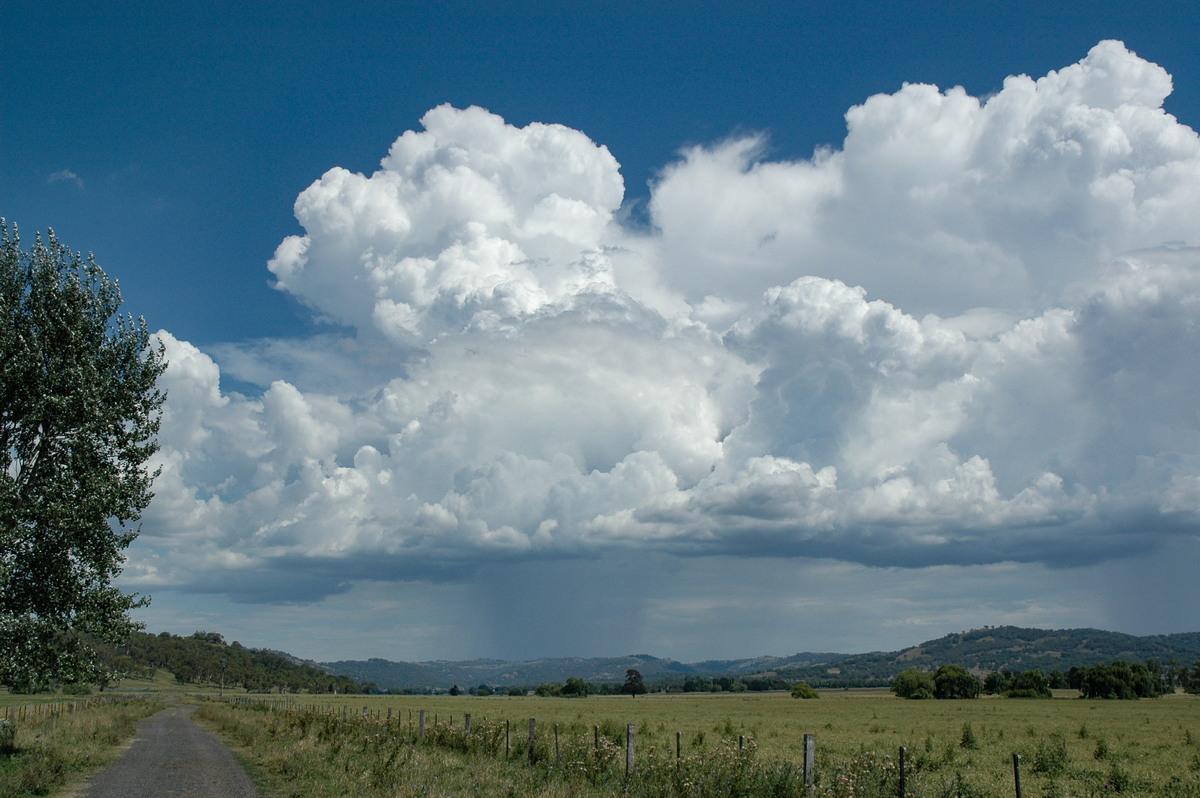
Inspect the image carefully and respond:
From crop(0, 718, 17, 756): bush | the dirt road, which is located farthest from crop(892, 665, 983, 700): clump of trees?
crop(0, 718, 17, 756): bush

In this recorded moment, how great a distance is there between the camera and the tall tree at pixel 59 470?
22.9m

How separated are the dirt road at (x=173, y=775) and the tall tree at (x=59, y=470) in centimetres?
384

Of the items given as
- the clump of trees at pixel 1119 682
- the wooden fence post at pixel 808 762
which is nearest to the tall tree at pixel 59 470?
the wooden fence post at pixel 808 762

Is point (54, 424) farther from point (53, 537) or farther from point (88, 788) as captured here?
point (88, 788)

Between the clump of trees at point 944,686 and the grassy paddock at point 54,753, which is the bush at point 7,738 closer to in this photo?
the grassy paddock at point 54,753

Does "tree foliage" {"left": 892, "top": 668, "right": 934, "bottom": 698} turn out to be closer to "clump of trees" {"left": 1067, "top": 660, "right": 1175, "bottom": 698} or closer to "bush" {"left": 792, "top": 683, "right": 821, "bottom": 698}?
"bush" {"left": 792, "top": 683, "right": 821, "bottom": 698}

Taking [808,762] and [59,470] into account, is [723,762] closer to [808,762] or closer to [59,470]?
[808,762]

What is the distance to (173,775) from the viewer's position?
81.1ft

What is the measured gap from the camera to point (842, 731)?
54.2m

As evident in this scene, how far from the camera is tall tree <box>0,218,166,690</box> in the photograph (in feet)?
75.0

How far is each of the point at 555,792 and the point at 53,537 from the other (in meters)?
17.3

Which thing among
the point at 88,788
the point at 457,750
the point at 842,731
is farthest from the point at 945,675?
the point at 88,788

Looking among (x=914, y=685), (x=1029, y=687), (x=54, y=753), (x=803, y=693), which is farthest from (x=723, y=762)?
(x=1029, y=687)

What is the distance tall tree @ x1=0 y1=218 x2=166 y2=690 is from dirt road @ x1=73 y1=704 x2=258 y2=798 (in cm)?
384
